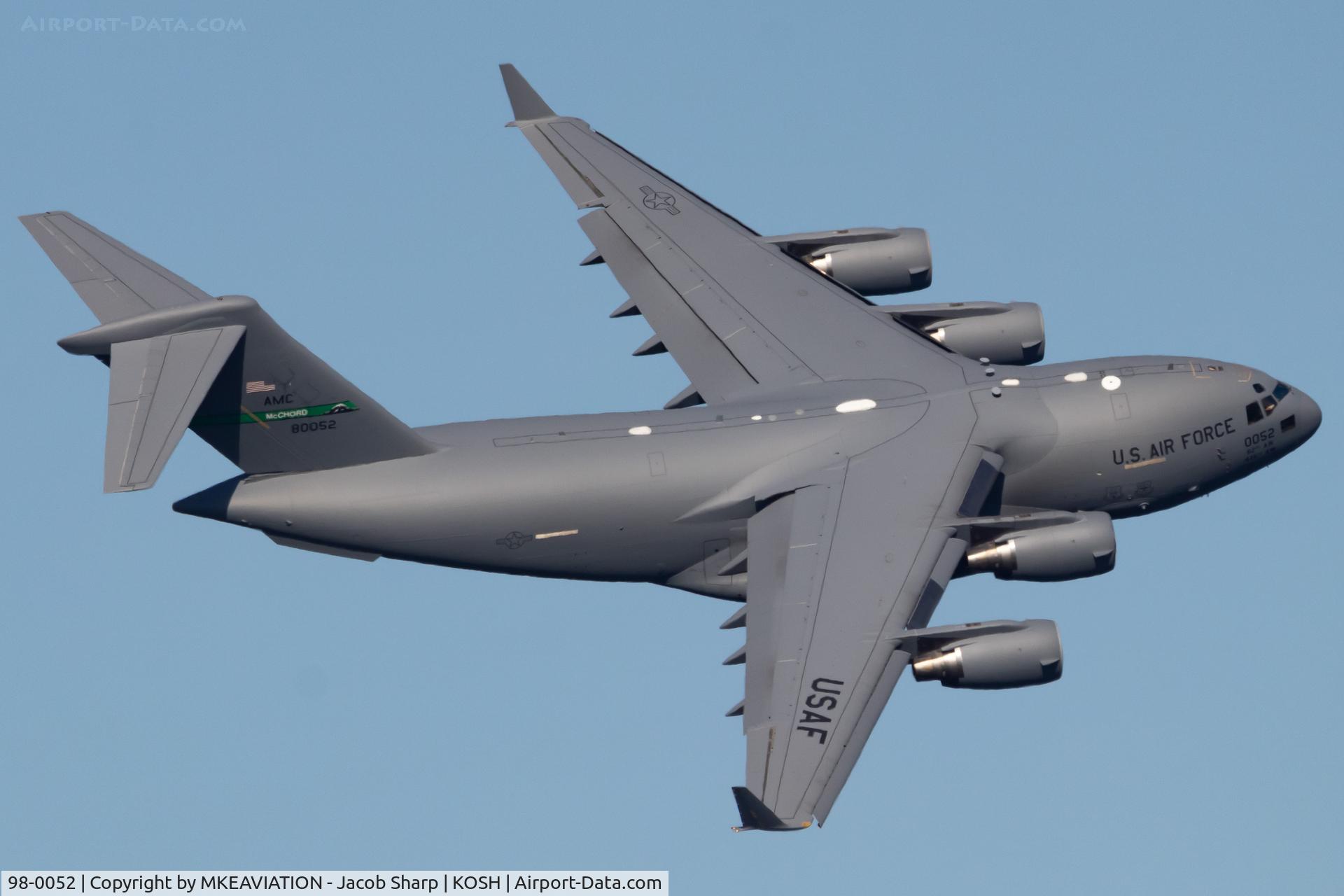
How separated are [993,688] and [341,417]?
11.4 m

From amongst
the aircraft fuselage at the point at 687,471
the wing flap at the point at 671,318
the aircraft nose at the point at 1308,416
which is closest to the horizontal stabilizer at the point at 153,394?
the aircraft fuselage at the point at 687,471

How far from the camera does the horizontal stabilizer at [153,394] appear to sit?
3644 centimetres

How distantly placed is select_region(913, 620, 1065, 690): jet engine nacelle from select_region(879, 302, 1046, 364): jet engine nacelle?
7265 mm

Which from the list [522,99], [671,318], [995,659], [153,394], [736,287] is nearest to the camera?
[153,394]

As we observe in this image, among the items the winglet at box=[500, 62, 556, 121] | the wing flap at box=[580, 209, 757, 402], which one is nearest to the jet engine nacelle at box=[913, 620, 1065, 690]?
the wing flap at box=[580, 209, 757, 402]

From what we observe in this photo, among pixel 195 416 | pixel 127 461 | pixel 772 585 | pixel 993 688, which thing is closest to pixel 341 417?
pixel 195 416

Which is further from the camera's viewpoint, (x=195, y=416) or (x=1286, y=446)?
(x=1286, y=446)

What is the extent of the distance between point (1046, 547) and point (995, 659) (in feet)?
8.65

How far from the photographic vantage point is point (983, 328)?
4503cm

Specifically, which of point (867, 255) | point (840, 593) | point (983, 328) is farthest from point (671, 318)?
point (840, 593)

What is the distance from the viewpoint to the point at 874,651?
128 ft

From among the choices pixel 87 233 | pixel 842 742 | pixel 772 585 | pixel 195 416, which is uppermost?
pixel 87 233

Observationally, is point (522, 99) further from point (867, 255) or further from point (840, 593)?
point (840, 593)

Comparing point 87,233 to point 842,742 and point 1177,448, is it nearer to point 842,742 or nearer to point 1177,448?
point 842,742
